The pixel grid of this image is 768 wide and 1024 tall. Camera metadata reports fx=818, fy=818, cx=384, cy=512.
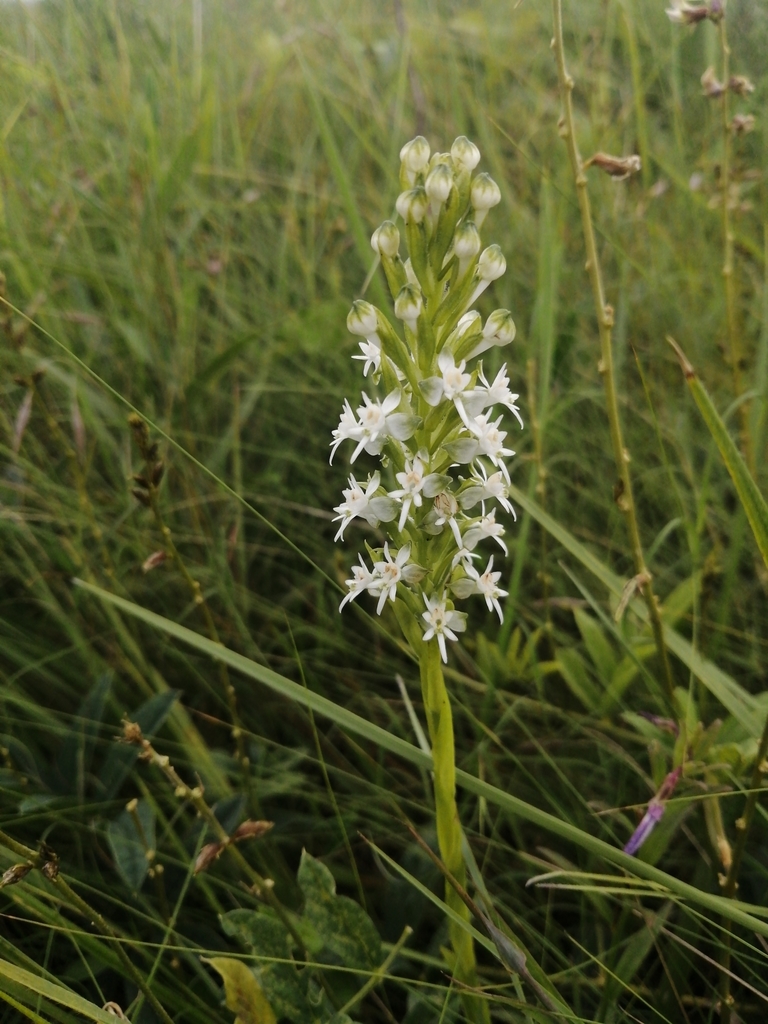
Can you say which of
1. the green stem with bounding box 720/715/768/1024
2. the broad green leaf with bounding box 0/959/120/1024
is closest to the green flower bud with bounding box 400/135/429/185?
the green stem with bounding box 720/715/768/1024

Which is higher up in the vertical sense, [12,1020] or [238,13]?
[238,13]

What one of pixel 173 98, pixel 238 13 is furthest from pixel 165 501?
pixel 238 13

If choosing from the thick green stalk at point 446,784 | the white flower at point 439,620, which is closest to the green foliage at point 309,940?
the thick green stalk at point 446,784

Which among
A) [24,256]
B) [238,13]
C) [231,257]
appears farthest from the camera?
[238,13]

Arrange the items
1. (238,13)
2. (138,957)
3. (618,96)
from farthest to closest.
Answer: (238,13)
(618,96)
(138,957)

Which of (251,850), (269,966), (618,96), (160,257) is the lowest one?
(251,850)

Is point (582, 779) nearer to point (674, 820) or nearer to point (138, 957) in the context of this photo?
Result: point (674, 820)

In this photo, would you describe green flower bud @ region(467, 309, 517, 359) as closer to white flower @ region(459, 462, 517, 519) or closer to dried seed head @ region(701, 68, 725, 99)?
white flower @ region(459, 462, 517, 519)
